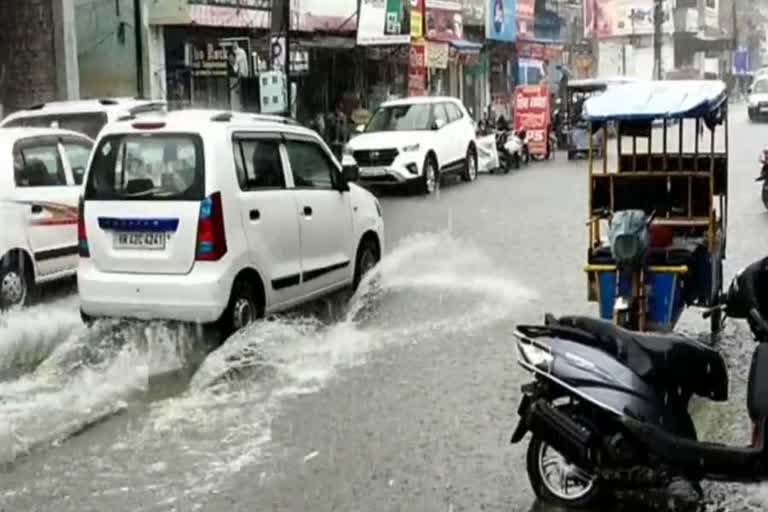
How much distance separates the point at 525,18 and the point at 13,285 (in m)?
37.6

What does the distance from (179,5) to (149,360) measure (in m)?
14.6

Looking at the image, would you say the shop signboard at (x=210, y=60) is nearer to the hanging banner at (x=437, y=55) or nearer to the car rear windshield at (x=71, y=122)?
the car rear windshield at (x=71, y=122)

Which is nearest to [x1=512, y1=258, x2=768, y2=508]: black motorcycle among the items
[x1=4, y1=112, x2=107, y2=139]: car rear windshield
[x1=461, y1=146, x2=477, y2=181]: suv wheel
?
[x1=4, y1=112, x2=107, y2=139]: car rear windshield

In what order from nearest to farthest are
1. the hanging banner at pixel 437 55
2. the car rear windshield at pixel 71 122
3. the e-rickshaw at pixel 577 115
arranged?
the car rear windshield at pixel 71 122 → the e-rickshaw at pixel 577 115 → the hanging banner at pixel 437 55

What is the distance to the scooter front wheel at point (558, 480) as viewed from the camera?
5.56m

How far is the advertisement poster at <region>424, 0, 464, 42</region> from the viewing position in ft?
113

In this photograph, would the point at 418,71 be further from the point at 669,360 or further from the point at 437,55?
the point at 669,360

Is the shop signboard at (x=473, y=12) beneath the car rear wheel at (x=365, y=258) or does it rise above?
above

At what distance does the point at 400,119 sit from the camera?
23.2 metres

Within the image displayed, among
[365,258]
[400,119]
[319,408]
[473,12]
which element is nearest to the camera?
[319,408]

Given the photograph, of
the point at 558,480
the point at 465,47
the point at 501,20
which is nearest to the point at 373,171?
the point at 465,47

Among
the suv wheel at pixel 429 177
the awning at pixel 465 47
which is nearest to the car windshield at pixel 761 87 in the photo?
the awning at pixel 465 47

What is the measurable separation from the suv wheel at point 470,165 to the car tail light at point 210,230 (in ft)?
54.5

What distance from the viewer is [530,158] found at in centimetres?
3127
